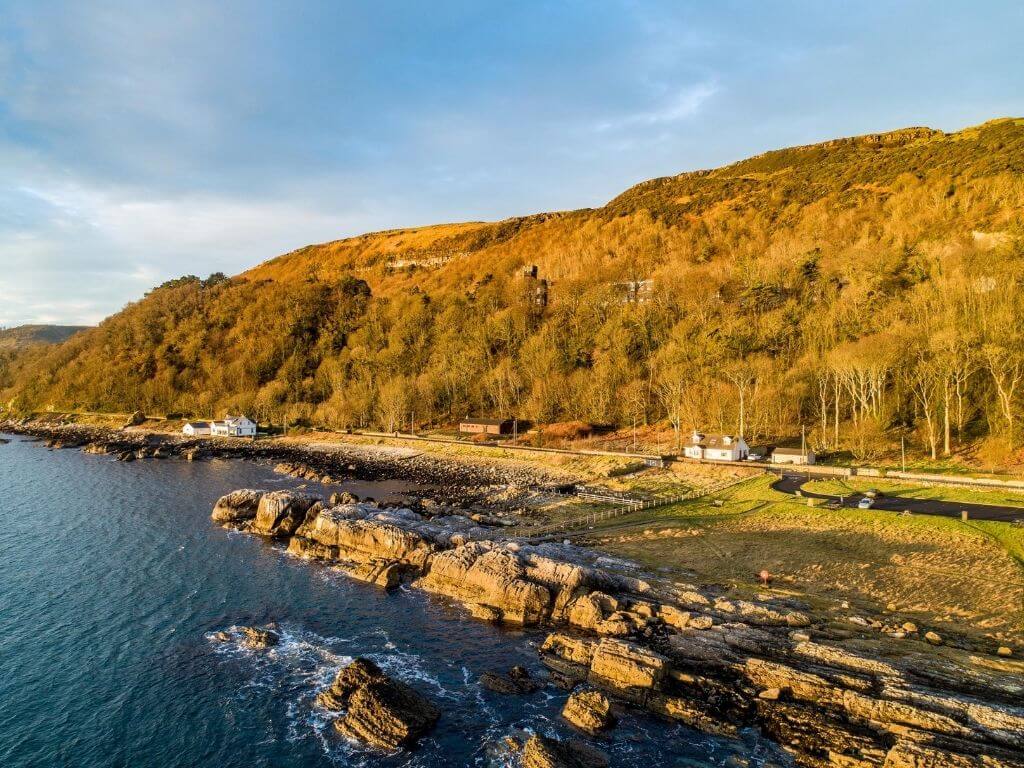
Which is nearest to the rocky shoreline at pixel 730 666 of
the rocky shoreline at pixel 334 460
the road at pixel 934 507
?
the rocky shoreline at pixel 334 460

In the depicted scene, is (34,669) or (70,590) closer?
(34,669)

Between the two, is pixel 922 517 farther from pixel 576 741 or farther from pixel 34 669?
pixel 34 669

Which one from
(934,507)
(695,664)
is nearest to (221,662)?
(695,664)

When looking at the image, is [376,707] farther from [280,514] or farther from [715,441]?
[715,441]

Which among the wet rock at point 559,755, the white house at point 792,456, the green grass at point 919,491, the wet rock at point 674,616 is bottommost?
the wet rock at point 559,755

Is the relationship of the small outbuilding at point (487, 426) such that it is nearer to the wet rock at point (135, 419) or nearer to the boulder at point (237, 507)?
the boulder at point (237, 507)

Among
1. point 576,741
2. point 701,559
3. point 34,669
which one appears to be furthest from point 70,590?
point 701,559

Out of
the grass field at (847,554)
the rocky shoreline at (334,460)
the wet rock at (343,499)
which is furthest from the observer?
the rocky shoreline at (334,460)
